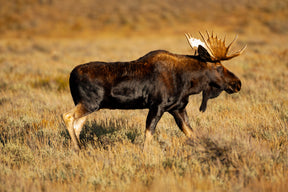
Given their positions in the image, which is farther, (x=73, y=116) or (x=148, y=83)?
(x=73, y=116)

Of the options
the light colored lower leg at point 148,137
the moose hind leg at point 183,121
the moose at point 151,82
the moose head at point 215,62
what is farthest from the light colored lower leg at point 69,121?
the moose head at point 215,62

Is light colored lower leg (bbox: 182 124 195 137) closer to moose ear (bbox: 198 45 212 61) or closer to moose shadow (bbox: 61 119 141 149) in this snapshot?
moose shadow (bbox: 61 119 141 149)

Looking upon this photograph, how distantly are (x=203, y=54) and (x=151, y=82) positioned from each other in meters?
0.86

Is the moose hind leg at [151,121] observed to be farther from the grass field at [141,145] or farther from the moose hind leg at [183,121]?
the moose hind leg at [183,121]

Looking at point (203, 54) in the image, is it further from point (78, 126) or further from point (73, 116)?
point (78, 126)

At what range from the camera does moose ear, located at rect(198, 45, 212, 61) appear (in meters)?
4.82

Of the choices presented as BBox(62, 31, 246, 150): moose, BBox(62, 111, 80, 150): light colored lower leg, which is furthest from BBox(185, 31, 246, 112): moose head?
BBox(62, 111, 80, 150): light colored lower leg

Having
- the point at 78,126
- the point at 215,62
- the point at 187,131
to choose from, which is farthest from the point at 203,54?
the point at 78,126

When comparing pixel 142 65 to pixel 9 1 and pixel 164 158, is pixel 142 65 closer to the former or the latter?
pixel 164 158

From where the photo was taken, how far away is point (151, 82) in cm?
479

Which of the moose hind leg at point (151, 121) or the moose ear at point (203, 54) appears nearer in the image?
the moose hind leg at point (151, 121)

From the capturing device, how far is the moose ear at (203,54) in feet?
15.8

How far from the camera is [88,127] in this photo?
6148mm

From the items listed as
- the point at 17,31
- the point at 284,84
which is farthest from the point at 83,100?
the point at 17,31
